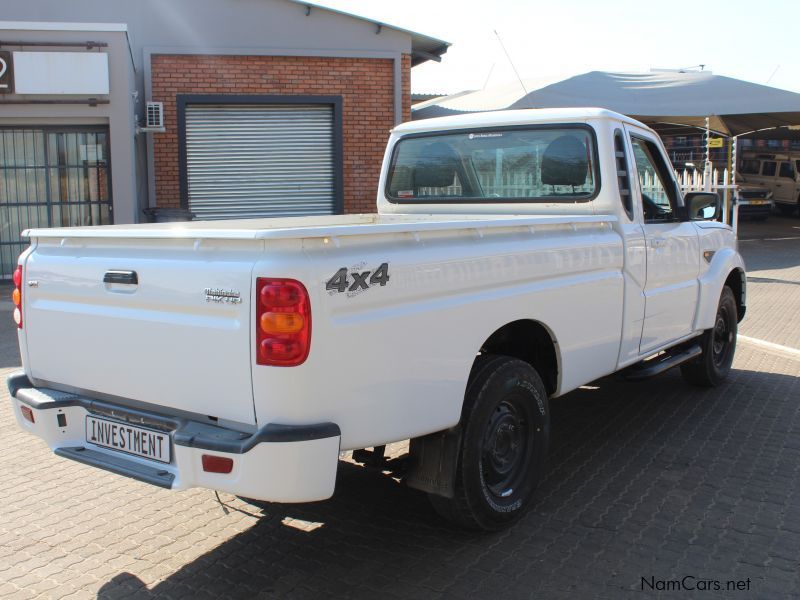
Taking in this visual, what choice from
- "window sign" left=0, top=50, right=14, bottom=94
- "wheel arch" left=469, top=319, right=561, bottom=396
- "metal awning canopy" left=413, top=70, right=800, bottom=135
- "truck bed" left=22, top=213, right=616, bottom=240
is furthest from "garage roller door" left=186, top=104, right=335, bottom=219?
"wheel arch" left=469, top=319, right=561, bottom=396

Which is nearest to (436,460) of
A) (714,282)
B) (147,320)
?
(147,320)

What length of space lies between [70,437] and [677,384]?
17.0ft

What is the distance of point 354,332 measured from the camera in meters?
3.05

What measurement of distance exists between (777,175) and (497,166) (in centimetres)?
3001

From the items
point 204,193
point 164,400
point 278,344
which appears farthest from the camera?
point 204,193

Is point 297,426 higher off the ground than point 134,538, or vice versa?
point 297,426

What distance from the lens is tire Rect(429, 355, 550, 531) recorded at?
372 cm

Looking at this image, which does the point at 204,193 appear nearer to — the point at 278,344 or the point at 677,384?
the point at 677,384

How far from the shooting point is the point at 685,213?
18.4 ft

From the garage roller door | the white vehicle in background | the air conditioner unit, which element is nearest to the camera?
the air conditioner unit

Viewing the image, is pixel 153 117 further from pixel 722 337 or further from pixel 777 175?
pixel 777 175

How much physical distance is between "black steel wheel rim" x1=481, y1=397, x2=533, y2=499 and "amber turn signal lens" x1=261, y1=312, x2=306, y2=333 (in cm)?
131

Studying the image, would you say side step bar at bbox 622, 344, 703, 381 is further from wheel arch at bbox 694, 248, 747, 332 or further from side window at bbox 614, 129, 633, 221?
side window at bbox 614, 129, 633, 221

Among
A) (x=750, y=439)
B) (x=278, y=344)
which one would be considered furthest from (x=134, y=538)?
(x=750, y=439)
